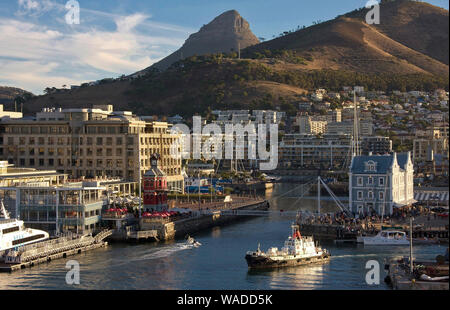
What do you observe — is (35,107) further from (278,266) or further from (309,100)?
(278,266)

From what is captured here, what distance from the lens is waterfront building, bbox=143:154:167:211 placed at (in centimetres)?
5816

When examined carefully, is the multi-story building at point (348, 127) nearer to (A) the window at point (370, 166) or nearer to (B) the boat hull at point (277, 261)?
(A) the window at point (370, 166)

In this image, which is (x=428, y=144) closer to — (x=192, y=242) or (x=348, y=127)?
(x=348, y=127)

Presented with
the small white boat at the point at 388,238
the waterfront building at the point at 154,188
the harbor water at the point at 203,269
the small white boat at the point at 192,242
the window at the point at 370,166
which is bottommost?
the harbor water at the point at 203,269

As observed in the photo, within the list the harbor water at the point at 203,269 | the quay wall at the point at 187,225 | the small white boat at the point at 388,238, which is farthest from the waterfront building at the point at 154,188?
the small white boat at the point at 388,238

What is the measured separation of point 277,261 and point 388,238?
10.5 metres

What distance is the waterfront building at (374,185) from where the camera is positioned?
5928cm

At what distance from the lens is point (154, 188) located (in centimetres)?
5838

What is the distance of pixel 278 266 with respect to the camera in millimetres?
44188

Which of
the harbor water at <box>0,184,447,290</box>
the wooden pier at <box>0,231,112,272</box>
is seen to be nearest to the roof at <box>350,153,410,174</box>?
the harbor water at <box>0,184,447,290</box>

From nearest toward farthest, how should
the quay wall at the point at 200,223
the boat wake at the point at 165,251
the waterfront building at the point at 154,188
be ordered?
the boat wake at the point at 165,251, the quay wall at the point at 200,223, the waterfront building at the point at 154,188

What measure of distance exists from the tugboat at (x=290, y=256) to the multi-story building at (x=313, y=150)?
304ft

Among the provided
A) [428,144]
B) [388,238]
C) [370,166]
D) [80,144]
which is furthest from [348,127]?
[388,238]
